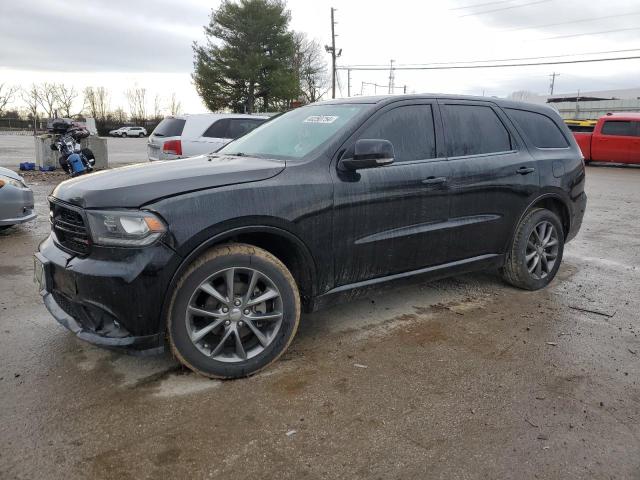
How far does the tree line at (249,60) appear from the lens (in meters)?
45.7

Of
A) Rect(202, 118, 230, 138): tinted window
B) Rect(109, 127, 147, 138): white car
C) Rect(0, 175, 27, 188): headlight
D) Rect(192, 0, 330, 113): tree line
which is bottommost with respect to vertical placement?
Rect(0, 175, 27, 188): headlight

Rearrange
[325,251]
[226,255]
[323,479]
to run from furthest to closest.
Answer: [325,251]
[226,255]
[323,479]

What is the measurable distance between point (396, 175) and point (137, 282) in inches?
75.1

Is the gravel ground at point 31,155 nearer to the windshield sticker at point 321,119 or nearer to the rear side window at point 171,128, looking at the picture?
the rear side window at point 171,128

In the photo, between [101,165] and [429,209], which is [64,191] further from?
[101,165]

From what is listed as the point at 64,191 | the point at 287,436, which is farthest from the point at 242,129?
the point at 287,436

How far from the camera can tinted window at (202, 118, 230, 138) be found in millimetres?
10133

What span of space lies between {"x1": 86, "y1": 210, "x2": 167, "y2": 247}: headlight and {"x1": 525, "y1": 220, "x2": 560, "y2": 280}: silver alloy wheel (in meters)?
3.39

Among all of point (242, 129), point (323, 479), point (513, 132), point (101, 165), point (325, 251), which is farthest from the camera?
point (101, 165)

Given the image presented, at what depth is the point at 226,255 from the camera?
295 centimetres

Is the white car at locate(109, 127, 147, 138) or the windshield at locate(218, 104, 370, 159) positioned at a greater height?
the white car at locate(109, 127, 147, 138)

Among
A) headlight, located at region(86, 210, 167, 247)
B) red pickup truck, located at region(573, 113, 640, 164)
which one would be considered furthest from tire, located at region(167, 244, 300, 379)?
red pickup truck, located at region(573, 113, 640, 164)

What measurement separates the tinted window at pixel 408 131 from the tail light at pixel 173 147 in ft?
22.6

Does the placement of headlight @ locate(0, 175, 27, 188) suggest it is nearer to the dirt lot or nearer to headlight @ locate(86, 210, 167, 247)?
the dirt lot
